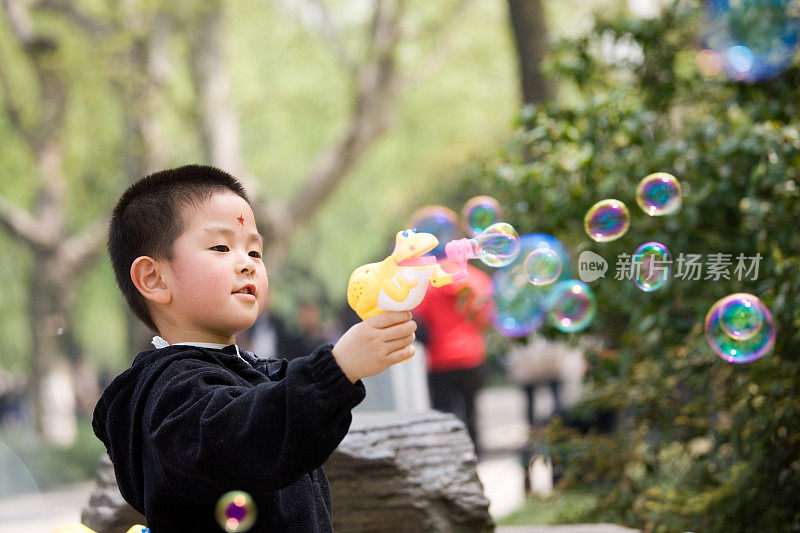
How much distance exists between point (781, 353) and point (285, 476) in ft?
7.82

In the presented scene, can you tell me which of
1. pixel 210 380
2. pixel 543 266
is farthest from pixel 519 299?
pixel 210 380

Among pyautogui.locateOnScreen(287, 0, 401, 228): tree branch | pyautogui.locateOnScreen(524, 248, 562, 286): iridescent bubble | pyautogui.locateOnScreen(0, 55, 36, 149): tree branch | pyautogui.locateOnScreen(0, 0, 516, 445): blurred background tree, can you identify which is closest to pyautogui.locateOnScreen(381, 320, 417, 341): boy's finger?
pyautogui.locateOnScreen(524, 248, 562, 286): iridescent bubble

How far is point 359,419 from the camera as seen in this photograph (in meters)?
→ 3.92

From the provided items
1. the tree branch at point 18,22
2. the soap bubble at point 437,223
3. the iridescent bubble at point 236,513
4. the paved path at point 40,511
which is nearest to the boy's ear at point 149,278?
the iridescent bubble at point 236,513

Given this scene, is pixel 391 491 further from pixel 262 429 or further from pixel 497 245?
pixel 262 429

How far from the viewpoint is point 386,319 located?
174 cm

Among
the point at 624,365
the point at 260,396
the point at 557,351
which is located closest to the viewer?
the point at 260,396

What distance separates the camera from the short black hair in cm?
207

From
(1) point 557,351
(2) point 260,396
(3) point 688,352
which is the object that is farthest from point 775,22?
(1) point 557,351

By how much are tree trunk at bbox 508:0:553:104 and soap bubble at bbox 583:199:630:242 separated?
10.1ft

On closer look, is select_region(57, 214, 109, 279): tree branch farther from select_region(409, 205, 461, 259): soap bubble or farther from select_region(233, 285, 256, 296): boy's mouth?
select_region(233, 285, 256, 296): boy's mouth

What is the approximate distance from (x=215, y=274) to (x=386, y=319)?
0.42m

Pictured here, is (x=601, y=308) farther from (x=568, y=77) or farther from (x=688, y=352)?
(x=568, y=77)

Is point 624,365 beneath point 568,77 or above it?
beneath
